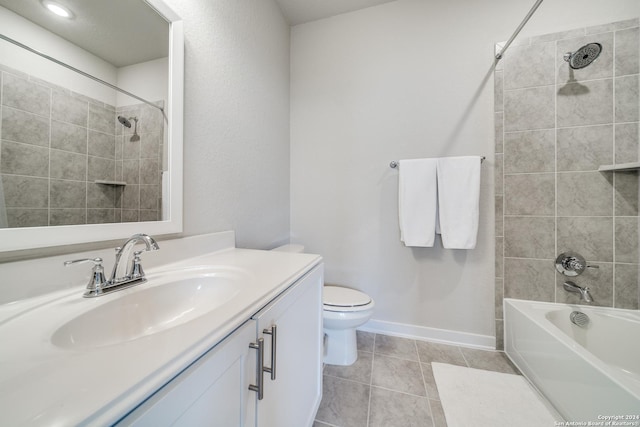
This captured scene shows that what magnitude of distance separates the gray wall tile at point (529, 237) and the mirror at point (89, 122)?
6.44 feet

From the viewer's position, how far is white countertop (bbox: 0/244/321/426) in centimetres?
25

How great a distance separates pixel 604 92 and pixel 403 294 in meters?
1.74

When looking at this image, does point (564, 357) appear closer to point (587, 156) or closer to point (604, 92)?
point (587, 156)

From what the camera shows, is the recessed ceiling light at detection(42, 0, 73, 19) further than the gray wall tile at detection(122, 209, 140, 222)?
No

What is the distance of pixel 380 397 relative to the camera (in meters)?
1.17

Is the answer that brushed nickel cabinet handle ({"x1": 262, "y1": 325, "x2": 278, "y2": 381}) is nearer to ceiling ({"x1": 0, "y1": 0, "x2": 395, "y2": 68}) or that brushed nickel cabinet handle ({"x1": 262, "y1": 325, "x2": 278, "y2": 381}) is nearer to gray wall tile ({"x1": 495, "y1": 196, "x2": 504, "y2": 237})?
ceiling ({"x1": 0, "y1": 0, "x2": 395, "y2": 68})

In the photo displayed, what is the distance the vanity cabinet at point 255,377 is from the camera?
13.6 inches

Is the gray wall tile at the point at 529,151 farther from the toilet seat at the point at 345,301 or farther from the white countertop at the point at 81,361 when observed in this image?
the white countertop at the point at 81,361

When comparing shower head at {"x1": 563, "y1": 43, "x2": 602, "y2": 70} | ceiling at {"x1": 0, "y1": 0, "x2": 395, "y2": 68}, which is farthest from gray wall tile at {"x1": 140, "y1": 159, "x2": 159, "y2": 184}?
shower head at {"x1": 563, "y1": 43, "x2": 602, "y2": 70}

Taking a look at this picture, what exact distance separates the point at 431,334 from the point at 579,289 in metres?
0.91

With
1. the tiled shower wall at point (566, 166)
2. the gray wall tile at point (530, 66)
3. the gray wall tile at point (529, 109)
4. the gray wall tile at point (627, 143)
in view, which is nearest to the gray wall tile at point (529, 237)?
the tiled shower wall at point (566, 166)

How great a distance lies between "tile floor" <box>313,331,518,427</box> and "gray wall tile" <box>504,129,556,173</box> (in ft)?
4.15

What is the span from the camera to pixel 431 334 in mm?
1636

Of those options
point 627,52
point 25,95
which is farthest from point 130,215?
point 627,52
